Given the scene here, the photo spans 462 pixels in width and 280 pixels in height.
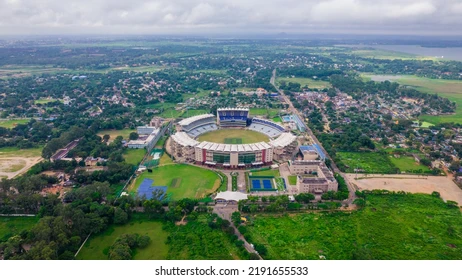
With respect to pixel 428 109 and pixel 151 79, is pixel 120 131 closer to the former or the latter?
pixel 151 79

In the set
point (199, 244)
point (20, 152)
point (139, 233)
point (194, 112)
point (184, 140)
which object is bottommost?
point (139, 233)

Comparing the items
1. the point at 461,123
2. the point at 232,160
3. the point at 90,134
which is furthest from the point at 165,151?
the point at 461,123

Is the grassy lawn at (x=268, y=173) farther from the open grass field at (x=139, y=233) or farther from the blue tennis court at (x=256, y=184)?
the open grass field at (x=139, y=233)

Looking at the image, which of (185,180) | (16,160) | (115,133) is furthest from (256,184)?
(16,160)

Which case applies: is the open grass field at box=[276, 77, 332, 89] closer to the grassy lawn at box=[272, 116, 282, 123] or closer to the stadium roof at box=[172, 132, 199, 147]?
the grassy lawn at box=[272, 116, 282, 123]

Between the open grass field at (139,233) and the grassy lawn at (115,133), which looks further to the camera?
the grassy lawn at (115,133)

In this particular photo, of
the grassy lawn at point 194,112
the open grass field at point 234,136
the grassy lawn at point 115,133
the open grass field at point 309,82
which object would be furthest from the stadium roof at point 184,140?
the open grass field at point 309,82

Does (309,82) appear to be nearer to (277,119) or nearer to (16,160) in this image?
(277,119)

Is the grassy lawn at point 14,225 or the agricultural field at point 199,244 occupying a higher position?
the grassy lawn at point 14,225
